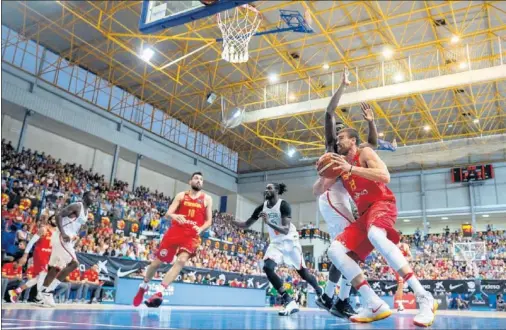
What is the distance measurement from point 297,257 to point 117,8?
1501cm

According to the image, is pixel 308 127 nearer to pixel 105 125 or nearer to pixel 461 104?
pixel 461 104

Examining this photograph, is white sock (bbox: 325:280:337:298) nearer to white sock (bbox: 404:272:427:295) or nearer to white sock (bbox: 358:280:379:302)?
white sock (bbox: 358:280:379:302)

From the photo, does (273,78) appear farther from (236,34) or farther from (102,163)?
(102,163)

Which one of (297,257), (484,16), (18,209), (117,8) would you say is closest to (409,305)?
(297,257)

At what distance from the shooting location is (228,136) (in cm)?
3241

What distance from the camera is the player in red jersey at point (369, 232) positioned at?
3.67 metres

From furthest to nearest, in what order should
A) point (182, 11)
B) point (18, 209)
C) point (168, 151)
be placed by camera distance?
point (168, 151), point (18, 209), point (182, 11)

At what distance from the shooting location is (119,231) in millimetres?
16422

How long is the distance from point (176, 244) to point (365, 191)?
3.01 meters

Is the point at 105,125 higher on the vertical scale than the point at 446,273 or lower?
higher

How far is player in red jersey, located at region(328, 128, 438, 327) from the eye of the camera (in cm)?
367

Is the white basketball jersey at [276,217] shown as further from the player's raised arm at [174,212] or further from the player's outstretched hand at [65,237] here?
the player's outstretched hand at [65,237]

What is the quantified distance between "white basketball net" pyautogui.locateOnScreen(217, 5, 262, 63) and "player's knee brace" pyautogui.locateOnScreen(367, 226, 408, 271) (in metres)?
11.7

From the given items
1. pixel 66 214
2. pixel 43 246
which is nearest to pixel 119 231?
pixel 43 246
